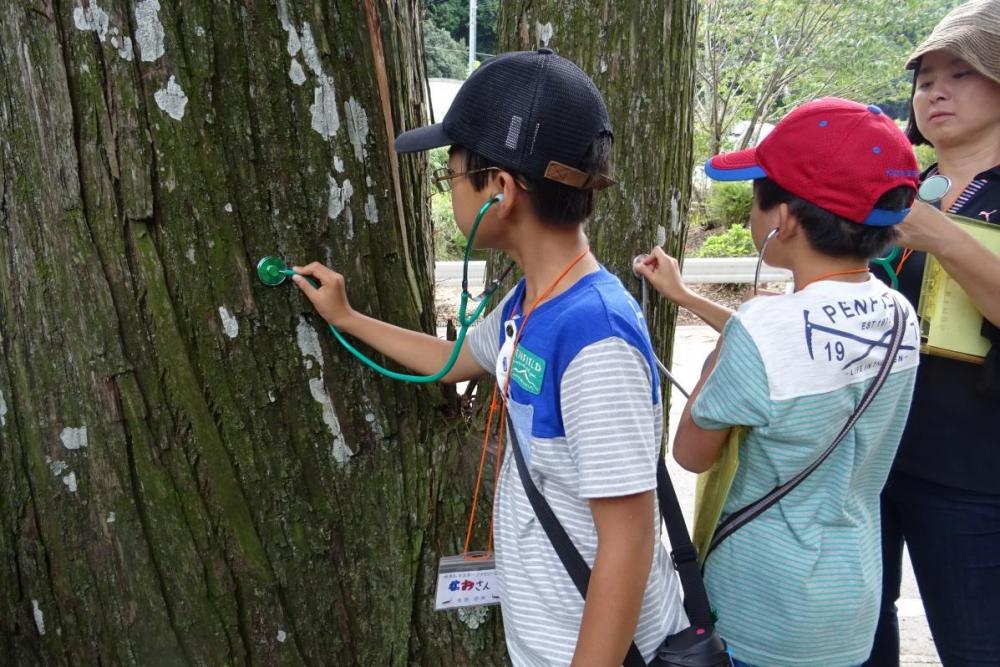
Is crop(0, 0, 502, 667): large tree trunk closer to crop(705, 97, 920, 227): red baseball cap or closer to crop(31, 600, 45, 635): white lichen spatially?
crop(31, 600, 45, 635): white lichen

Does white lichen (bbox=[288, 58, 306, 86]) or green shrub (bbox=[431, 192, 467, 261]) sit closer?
white lichen (bbox=[288, 58, 306, 86])

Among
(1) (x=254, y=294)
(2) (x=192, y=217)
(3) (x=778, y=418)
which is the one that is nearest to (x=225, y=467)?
(1) (x=254, y=294)

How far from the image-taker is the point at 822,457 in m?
1.60

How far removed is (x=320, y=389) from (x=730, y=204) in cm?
1292

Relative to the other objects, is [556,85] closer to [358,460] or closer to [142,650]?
[358,460]

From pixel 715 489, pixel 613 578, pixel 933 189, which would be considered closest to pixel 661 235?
pixel 933 189

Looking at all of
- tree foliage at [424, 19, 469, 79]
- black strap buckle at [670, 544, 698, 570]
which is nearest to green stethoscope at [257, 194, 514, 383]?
black strap buckle at [670, 544, 698, 570]

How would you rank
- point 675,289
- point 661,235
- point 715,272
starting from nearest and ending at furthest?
point 675,289 → point 661,235 → point 715,272

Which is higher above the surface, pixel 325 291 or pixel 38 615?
pixel 325 291

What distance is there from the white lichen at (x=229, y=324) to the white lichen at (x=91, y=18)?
515 millimetres

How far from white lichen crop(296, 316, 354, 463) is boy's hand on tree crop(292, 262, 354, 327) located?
0.05 m

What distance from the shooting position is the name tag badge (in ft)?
5.59

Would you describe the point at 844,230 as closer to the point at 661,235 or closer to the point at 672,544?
the point at 672,544

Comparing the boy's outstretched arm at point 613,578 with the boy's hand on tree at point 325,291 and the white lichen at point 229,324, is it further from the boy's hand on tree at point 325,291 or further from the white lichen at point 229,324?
the white lichen at point 229,324
